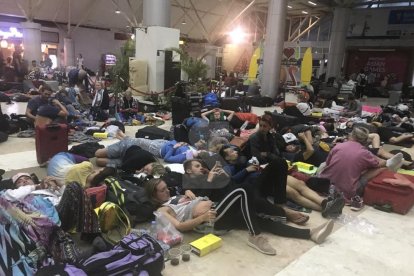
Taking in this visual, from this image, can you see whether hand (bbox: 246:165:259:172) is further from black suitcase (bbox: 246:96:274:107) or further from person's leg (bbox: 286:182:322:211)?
black suitcase (bbox: 246:96:274:107)

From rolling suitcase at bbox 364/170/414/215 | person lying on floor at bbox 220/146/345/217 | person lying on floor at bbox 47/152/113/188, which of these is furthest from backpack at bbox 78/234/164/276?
rolling suitcase at bbox 364/170/414/215

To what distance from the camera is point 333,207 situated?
433 cm

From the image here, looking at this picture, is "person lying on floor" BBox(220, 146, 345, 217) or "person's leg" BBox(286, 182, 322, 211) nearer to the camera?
"person lying on floor" BBox(220, 146, 345, 217)

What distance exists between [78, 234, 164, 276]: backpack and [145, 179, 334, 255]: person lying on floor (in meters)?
0.71

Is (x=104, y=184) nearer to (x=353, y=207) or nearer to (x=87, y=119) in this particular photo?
(x=353, y=207)

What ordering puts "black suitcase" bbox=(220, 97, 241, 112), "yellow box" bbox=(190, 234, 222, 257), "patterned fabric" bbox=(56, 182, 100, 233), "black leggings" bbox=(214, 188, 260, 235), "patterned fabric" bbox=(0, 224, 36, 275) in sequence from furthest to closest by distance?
"black suitcase" bbox=(220, 97, 241, 112)
"black leggings" bbox=(214, 188, 260, 235)
"yellow box" bbox=(190, 234, 222, 257)
"patterned fabric" bbox=(56, 182, 100, 233)
"patterned fabric" bbox=(0, 224, 36, 275)

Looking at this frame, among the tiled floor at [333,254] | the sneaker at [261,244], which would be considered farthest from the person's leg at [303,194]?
the sneaker at [261,244]

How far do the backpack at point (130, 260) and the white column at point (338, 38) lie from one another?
2326cm

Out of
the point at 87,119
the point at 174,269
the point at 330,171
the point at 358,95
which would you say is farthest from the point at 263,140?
the point at 358,95

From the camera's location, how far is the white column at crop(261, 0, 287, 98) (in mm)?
16062

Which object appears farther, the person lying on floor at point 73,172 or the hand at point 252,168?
the hand at point 252,168

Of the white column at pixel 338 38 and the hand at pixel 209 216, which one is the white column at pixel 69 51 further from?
the hand at pixel 209 216

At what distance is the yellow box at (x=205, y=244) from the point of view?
337 cm

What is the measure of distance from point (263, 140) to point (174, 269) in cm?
261
